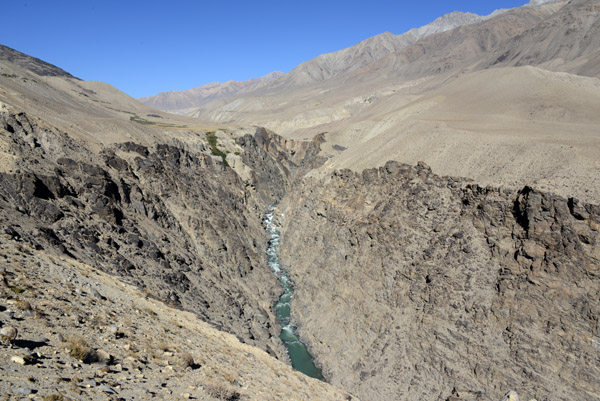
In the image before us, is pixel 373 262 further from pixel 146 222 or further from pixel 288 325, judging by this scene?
pixel 146 222

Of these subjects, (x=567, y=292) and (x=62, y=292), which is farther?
(x=567, y=292)

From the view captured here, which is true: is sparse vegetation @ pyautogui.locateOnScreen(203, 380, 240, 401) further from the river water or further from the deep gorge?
the river water

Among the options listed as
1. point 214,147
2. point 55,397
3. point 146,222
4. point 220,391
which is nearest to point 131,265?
point 146,222

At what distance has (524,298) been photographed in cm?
2569

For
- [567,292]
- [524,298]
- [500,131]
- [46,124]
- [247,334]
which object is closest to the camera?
[567,292]

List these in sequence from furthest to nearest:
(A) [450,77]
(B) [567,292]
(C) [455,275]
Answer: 1. (A) [450,77]
2. (C) [455,275]
3. (B) [567,292]

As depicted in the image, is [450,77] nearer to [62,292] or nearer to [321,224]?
[321,224]

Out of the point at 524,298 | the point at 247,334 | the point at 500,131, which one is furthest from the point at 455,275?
the point at 500,131

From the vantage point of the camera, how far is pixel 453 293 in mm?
29234

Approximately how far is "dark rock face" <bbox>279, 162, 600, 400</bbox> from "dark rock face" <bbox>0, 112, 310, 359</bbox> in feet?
23.5

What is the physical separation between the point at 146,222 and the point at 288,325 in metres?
17.5

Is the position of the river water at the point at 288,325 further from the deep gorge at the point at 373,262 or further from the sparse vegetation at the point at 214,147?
the sparse vegetation at the point at 214,147

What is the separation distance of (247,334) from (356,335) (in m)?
9.47

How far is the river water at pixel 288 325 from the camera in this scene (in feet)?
111
